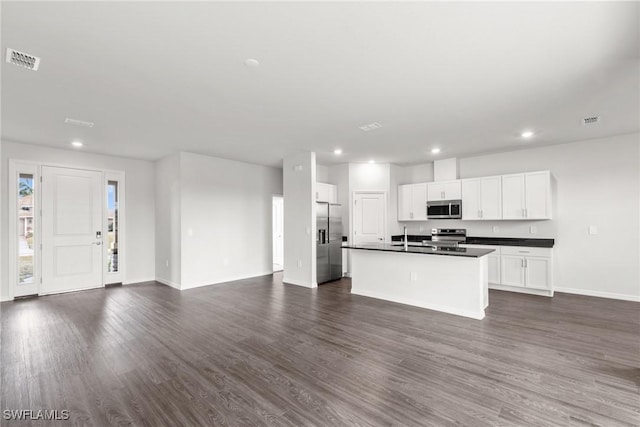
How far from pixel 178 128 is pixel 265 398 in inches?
150

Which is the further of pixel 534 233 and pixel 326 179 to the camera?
pixel 326 179

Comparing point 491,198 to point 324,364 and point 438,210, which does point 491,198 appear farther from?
point 324,364

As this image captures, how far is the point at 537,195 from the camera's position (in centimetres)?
527

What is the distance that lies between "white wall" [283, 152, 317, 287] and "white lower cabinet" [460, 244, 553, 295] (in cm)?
287

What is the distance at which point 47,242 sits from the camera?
5336mm

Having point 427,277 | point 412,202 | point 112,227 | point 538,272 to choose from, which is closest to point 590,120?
point 538,272

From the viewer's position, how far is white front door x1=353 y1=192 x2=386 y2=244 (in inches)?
272

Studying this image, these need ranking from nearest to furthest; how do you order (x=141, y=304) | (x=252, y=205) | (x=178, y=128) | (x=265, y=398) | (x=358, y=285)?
(x=265, y=398) → (x=178, y=128) → (x=141, y=304) → (x=358, y=285) → (x=252, y=205)

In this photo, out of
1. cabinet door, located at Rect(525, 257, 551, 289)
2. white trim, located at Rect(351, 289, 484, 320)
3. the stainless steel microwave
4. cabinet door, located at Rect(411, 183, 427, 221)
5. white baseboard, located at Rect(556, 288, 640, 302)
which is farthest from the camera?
cabinet door, located at Rect(411, 183, 427, 221)

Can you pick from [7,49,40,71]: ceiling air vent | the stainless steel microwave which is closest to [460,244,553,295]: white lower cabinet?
the stainless steel microwave

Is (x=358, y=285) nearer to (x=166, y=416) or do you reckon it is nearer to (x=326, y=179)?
(x=326, y=179)

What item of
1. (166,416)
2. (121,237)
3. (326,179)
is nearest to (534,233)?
(326,179)

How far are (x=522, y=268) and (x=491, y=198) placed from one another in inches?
55.4

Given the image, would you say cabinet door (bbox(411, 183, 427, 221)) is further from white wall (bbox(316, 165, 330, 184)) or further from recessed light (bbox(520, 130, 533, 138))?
recessed light (bbox(520, 130, 533, 138))
